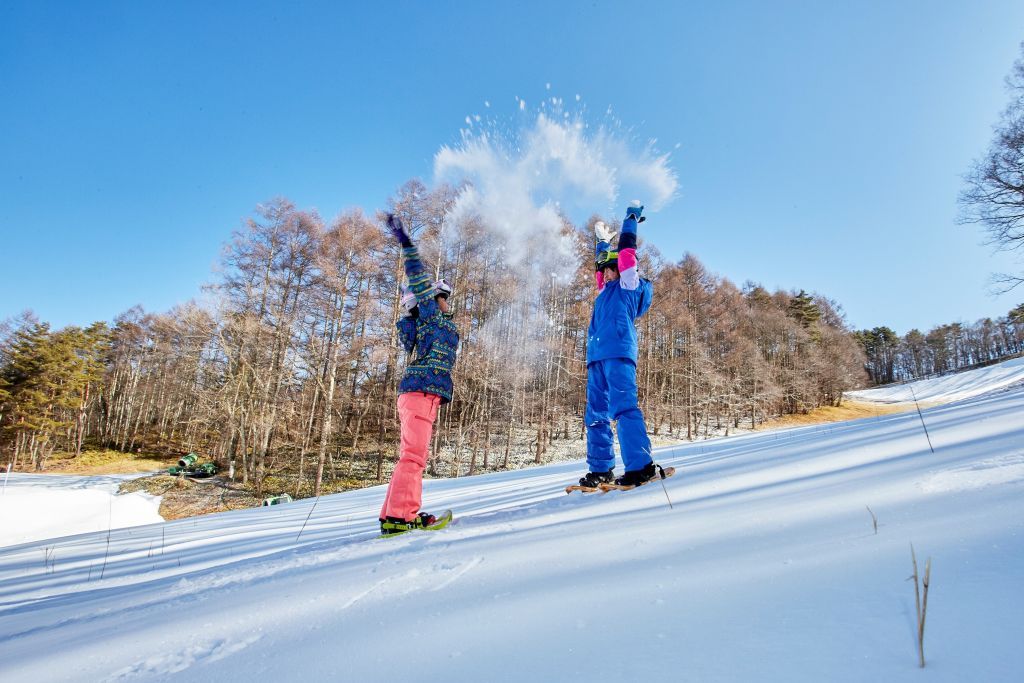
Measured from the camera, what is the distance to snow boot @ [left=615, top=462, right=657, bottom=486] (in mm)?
2998

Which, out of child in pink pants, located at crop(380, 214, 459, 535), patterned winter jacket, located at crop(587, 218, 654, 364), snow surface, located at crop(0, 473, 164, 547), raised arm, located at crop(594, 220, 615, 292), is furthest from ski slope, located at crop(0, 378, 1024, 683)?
snow surface, located at crop(0, 473, 164, 547)

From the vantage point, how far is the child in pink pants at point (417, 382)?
2.78 m

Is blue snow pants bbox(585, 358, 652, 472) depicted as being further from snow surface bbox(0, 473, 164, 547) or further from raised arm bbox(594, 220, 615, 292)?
snow surface bbox(0, 473, 164, 547)

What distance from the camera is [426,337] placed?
3305mm

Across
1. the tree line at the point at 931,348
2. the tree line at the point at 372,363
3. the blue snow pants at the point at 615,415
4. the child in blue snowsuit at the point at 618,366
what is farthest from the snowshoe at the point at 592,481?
the tree line at the point at 931,348

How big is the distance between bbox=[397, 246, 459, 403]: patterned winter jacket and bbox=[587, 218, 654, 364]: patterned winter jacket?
3.92 feet

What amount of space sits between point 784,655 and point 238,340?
19.9 meters

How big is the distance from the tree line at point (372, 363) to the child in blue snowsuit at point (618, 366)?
44.2 ft

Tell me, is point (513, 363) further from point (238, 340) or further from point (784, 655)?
point (784, 655)

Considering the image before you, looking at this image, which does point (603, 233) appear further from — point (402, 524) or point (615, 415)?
point (402, 524)

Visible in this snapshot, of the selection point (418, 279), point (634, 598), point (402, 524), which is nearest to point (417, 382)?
point (418, 279)

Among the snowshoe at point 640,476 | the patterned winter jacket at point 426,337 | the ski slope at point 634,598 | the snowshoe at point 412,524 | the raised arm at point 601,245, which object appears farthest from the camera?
the raised arm at point 601,245

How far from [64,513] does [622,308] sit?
15.0 meters

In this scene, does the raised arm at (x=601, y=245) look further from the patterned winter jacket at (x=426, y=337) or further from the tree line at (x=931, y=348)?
the tree line at (x=931, y=348)
